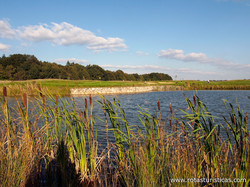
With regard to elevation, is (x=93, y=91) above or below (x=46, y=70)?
below

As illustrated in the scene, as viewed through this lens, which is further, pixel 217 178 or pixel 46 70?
pixel 46 70

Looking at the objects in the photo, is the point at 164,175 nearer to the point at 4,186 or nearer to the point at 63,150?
the point at 63,150

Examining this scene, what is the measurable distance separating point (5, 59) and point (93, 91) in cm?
5322

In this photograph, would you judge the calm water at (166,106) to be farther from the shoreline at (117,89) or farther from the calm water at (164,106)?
the shoreline at (117,89)

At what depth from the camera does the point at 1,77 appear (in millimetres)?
A: 64062

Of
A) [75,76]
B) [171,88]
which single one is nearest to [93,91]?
[171,88]

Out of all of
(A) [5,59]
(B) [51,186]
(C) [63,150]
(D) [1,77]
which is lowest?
(B) [51,186]

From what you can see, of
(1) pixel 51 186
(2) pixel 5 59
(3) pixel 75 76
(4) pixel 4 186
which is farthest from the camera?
(3) pixel 75 76

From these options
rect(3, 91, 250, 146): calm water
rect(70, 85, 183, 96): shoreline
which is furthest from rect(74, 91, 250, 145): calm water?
rect(70, 85, 183, 96): shoreline

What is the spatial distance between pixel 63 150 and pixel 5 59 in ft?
278

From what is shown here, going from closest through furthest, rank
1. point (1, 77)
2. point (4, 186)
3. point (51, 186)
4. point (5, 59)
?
point (4, 186)
point (51, 186)
point (1, 77)
point (5, 59)

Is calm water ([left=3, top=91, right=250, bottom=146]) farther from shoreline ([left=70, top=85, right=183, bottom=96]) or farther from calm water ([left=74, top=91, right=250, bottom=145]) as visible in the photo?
shoreline ([left=70, top=85, right=183, bottom=96])

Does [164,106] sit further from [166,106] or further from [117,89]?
[117,89]

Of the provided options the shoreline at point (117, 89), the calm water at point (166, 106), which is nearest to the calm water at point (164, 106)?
the calm water at point (166, 106)
